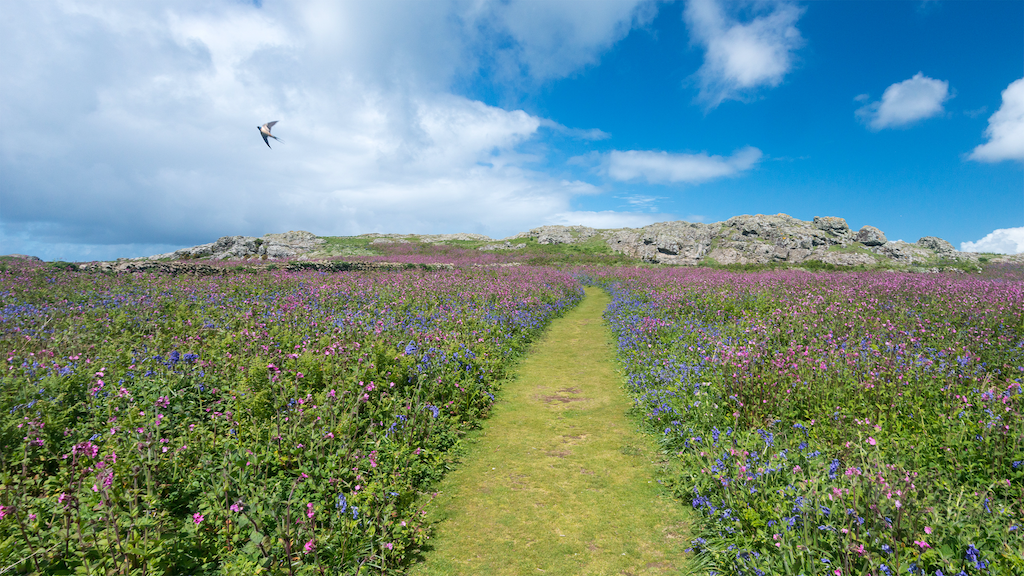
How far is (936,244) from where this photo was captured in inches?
2397

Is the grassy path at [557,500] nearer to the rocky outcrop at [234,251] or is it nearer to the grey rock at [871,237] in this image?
the rocky outcrop at [234,251]

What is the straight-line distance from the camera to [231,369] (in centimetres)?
636

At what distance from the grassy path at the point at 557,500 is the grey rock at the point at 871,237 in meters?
69.6

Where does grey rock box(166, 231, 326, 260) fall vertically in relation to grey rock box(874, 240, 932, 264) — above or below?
below

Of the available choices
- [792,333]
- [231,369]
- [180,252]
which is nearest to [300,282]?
[231,369]

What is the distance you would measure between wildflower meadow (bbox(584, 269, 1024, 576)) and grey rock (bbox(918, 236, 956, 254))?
69360 millimetres

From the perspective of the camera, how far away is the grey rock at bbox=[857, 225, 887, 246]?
57.4 metres

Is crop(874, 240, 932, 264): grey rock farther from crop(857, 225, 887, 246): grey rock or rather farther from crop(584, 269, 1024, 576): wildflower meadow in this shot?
crop(584, 269, 1024, 576): wildflower meadow

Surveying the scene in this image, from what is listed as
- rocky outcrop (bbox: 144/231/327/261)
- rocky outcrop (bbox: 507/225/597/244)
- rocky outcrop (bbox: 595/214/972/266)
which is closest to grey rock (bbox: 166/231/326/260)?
rocky outcrop (bbox: 144/231/327/261)

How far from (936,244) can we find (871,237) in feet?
41.2

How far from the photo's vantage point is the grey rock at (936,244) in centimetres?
5875

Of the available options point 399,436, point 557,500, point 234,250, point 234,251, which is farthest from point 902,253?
point 234,250

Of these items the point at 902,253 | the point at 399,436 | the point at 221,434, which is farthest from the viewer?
the point at 902,253

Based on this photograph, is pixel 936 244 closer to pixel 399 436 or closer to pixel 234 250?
pixel 399 436
